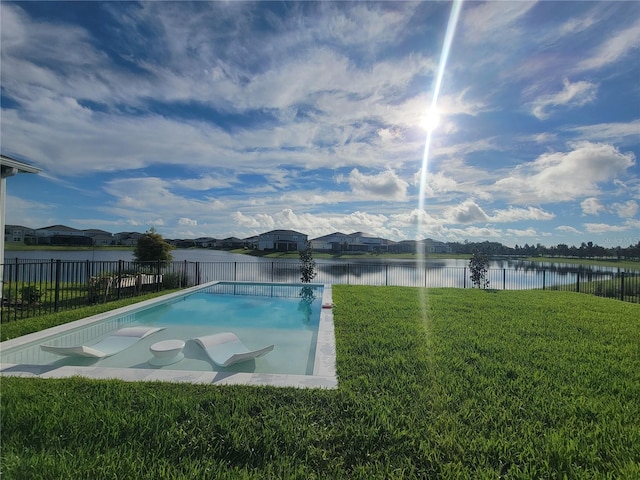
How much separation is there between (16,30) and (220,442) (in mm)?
7148

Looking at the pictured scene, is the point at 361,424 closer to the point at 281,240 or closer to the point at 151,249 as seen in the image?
the point at 151,249

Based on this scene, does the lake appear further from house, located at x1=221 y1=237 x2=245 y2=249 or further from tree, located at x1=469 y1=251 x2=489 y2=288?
house, located at x1=221 y1=237 x2=245 y2=249

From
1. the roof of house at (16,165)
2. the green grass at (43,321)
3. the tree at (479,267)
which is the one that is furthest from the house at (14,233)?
the tree at (479,267)

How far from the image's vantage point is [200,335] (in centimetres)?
654

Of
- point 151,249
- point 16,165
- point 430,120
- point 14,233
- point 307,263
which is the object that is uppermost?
point 430,120

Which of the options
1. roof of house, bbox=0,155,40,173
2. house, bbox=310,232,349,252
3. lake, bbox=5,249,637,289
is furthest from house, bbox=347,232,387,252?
roof of house, bbox=0,155,40,173

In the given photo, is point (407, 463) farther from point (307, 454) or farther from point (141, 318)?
point (141, 318)

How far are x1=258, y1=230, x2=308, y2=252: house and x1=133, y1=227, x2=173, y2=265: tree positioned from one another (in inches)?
1767

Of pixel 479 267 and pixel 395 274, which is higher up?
pixel 479 267

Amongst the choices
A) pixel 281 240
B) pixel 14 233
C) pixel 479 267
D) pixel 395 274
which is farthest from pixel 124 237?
pixel 479 267

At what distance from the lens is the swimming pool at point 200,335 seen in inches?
144

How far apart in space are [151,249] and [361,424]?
48.5 feet

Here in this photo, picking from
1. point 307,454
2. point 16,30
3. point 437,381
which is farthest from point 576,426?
point 16,30

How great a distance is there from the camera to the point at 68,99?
7504 millimetres
